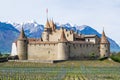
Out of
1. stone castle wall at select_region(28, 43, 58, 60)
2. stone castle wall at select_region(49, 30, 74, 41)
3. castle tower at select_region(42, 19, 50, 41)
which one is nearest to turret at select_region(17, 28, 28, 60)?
stone castle wall at select_region(28, 43, 58, 60)

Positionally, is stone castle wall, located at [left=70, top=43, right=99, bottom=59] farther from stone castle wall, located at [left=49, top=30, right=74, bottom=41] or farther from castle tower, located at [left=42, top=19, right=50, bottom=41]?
castle tower, located at [left=42, top=19, right=50, bottom=41]

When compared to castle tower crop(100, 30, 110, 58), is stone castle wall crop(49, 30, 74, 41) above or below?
above

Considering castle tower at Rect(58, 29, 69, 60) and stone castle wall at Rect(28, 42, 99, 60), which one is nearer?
castle tower at Rect(58, 29, 69, 60)

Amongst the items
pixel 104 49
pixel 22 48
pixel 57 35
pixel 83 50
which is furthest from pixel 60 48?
pixel 104 49

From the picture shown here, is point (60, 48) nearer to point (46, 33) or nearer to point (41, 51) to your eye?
point (41, 51)

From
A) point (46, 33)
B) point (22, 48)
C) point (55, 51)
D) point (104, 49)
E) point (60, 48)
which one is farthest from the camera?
point (46, 33)

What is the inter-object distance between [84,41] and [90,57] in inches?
220

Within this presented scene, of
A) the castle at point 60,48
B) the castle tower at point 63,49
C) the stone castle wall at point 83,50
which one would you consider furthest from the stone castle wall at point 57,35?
the castle tower at point 63,49

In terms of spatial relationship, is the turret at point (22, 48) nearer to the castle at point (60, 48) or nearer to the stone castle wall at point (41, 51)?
the castle at point (60, 48)

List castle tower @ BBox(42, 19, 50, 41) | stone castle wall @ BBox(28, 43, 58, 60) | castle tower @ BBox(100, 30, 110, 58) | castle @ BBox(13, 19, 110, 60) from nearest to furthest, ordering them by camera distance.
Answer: castle @ BBox(13, 19, 110, 60)
stone castle wall @ BBox(28, 43, 58, 60)
castle tower @ BBox(100, 30, 110, 58)
castle tower @ BBox(42, 19, 50, 41)

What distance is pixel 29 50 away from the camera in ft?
378

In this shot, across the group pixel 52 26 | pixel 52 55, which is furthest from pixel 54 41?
pixel 52 26

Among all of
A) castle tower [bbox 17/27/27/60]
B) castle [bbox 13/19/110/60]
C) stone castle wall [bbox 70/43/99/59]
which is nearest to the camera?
castle [bbox 13/19/110/60]

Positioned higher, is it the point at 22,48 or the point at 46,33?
the point at 46,33
